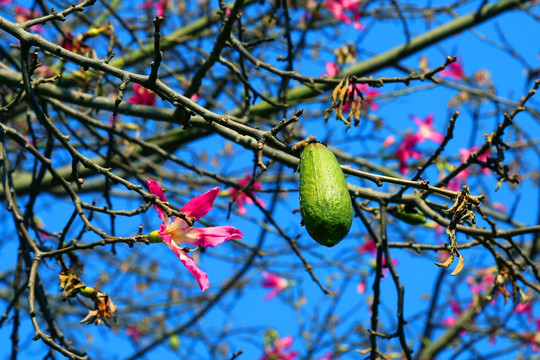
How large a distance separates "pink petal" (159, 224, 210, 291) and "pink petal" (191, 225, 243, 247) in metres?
0.06

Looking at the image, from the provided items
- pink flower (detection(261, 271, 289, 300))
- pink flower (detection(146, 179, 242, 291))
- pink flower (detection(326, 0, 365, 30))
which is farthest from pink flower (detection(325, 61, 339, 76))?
pink flower (detection(261, 271, 289, 300))

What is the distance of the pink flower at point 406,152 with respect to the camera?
348cm

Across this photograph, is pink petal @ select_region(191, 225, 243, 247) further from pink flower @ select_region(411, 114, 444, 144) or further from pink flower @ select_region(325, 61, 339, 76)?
pink flower @ select_region(411, 114, 444, 144)

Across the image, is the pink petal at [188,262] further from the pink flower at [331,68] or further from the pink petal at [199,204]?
the pink flower at [331,68]

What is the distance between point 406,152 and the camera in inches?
140

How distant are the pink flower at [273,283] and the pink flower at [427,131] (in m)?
1.88

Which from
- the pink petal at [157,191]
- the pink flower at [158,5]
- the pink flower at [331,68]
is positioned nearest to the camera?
the pink petal at [157,191]

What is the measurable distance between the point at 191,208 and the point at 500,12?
266cm

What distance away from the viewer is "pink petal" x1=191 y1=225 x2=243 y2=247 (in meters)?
1.50

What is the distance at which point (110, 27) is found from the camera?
238cm

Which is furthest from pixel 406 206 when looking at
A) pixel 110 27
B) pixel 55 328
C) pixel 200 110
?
pixel 110 27

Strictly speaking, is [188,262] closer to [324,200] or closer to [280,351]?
[324,200]

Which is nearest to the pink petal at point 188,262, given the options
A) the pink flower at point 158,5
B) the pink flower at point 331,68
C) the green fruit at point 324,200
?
the green fruit at point 324,200

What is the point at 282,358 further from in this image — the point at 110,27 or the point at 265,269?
the point at 110,27
